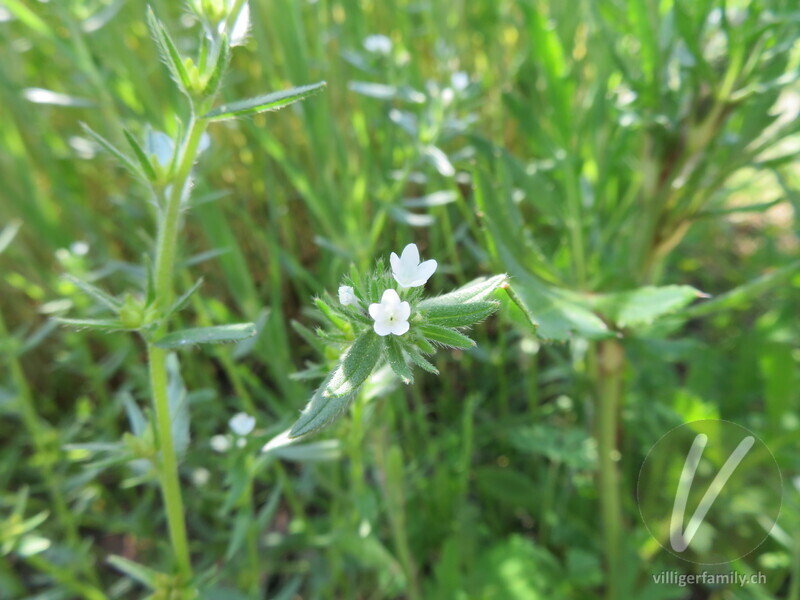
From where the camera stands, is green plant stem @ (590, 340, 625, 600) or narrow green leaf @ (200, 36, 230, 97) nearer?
narrow green leaf @ (200, 36, 230, 97)

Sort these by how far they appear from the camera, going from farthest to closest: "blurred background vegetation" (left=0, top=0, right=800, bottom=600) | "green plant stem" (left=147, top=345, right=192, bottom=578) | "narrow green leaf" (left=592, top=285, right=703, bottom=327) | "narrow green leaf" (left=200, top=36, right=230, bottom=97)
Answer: "blurred background vegetation" (left=0, top=0, right=800, bottom=600) < "narrow green leaf" (left=592, top=285, right=703, bottom=327) < "green plant stem" (left=147, top=345, right=192, bottom=578) < "narrow green leaf" (left=200, top=36, right=230, bottom=97)

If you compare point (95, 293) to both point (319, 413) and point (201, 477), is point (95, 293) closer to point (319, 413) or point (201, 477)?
point (319, 413)

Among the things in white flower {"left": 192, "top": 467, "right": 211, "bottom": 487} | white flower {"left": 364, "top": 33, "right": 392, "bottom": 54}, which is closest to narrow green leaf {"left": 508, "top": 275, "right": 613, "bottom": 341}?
white flower {"left": 364, "top": 33, "right": 392, "bottom": 54}

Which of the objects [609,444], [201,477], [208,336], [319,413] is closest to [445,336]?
[319,413]

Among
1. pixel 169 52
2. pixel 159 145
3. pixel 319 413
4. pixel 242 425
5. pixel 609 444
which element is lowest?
pixel 609 444

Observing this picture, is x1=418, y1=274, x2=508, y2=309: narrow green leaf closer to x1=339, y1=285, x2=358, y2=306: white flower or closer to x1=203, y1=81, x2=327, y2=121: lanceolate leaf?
x1=339, y1=285, x2=358, y2=306: white flower

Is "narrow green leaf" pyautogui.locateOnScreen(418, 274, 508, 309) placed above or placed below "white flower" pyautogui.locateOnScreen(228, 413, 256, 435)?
above

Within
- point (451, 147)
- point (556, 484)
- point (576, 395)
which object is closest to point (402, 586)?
point (556, 484)

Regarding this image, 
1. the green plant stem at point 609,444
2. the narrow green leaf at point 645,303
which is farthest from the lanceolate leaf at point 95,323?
the green plant stem at point 609,444
